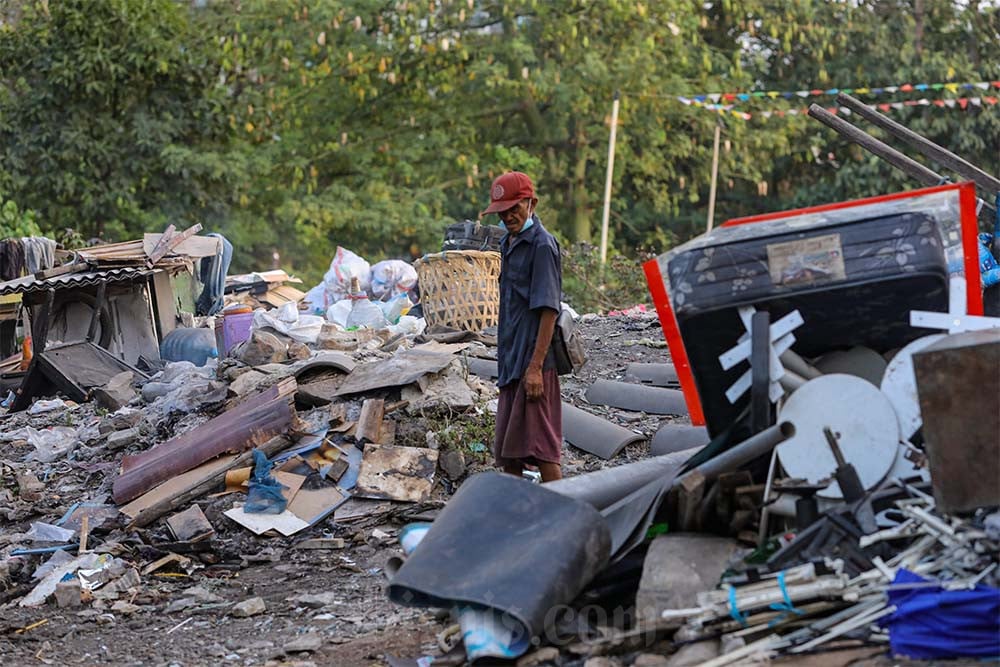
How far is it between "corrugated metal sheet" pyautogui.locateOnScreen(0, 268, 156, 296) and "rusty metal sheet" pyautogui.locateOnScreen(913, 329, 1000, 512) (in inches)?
369

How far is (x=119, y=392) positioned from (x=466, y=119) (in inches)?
488

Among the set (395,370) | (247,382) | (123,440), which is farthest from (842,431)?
(123,440)

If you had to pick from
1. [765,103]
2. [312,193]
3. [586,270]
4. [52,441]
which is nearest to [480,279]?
[52,441]

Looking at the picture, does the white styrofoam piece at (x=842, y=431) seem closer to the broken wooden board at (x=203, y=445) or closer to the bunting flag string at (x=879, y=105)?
the broken wooden board at (x=203, y=445)

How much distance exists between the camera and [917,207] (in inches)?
180

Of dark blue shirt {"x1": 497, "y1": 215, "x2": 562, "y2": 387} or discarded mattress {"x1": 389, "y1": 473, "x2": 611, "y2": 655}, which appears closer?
discarded mattress {"x1": 389, "y1": 473, "x2": 611, "y2": 655}

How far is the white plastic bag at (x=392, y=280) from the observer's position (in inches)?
490

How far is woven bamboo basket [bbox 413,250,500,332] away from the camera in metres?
10.3

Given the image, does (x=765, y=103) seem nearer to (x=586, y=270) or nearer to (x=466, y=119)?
(x=466, y=119)

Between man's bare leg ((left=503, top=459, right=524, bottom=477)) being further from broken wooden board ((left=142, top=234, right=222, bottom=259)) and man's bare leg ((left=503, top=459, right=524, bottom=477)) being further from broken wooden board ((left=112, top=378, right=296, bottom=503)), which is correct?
broken wooden board ((left=142, top=234, right=222, bottom=259))

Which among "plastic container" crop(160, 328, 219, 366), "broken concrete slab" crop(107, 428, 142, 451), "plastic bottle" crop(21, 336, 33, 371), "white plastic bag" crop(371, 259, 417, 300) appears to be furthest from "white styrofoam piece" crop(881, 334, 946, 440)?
"plastic bottle" crop(21, 336, 33, 371)

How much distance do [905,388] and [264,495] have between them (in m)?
3.69

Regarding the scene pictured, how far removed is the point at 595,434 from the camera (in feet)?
25.0

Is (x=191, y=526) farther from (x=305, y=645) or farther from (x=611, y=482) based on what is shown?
(x=611, y=482)
